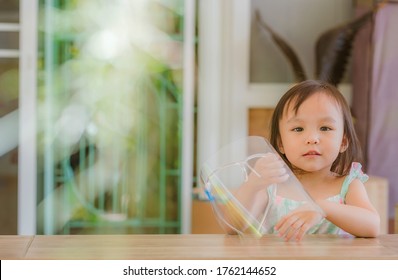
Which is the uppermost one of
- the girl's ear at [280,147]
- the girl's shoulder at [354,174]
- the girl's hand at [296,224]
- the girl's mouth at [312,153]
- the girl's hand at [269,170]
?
the girl's ear at [280,147]

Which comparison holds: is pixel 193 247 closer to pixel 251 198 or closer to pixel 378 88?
pixel 251 198

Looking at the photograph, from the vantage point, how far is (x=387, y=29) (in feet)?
9.13

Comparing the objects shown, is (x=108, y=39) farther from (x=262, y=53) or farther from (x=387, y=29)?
(x=387, y=29)

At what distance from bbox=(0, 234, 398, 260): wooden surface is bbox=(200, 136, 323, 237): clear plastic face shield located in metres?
0.02

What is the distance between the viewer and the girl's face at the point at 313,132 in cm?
75

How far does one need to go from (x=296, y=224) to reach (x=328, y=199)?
17cm

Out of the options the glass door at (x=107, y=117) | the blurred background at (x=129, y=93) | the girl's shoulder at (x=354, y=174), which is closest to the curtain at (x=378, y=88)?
the blurred background at (x=129, y=93)

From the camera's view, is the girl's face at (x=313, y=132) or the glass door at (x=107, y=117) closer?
the girl's face at (x=313, y=132)

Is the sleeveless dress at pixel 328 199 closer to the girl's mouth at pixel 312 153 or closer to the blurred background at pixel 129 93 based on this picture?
the girl's mouth at pixel 312 153

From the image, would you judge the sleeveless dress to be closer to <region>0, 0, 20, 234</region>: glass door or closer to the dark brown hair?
the dark brown hair

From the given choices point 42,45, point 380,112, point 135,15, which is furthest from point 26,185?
point 380,112

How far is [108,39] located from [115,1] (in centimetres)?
16

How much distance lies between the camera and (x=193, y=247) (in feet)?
2.05

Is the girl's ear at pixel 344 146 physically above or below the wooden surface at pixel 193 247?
above
